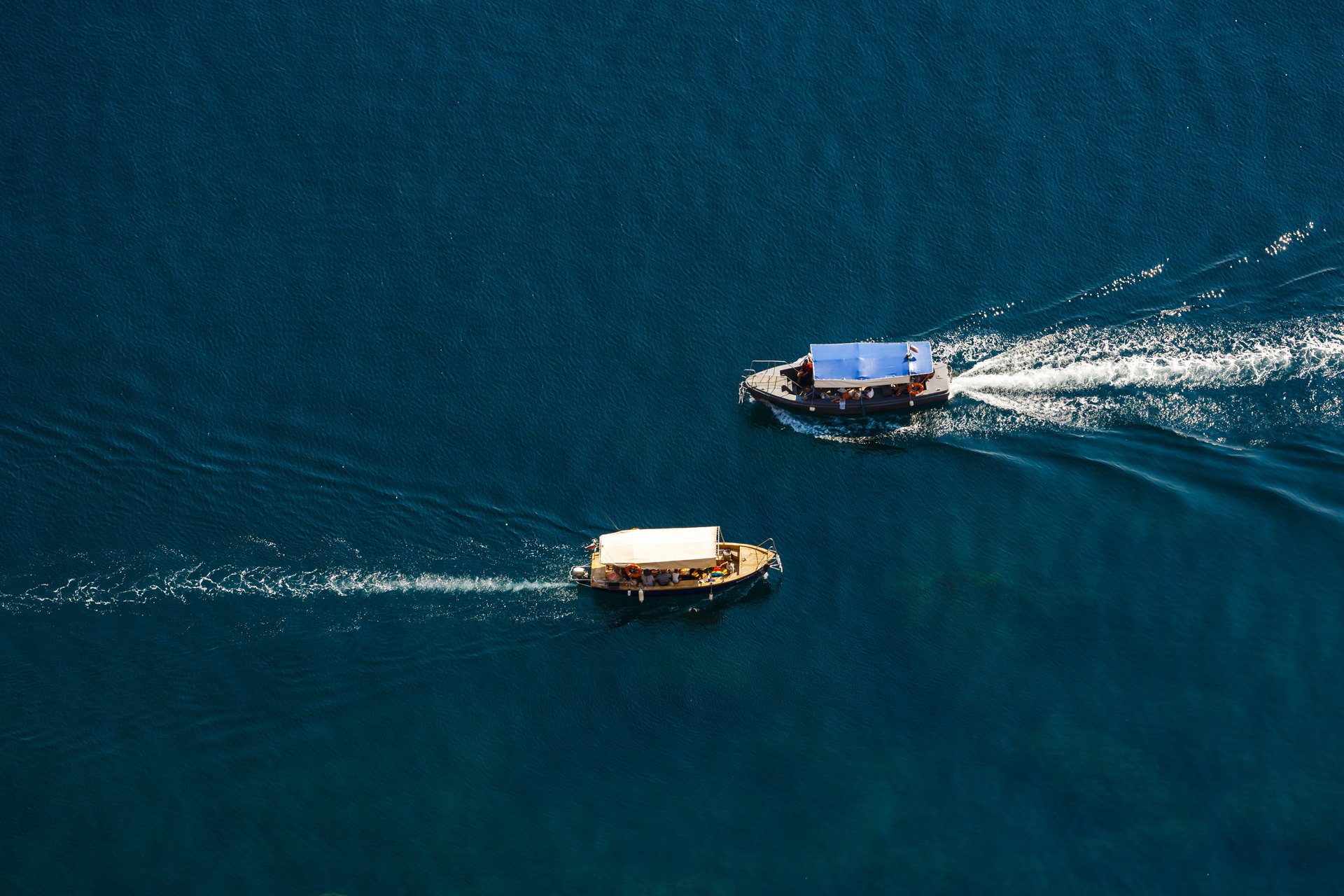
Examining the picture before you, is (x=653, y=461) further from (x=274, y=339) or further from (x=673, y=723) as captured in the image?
(x=274, y=339)

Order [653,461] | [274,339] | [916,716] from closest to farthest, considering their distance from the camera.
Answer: [916,716]
[653,461]
[274,339]

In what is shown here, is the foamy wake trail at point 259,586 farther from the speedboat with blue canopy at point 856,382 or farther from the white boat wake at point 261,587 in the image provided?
the speedboat with blue canopy at point 856,382

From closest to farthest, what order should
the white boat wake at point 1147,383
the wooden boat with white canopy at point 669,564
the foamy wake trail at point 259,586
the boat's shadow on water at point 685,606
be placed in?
the wooden boat with white canopy at point 669,564 → the foamy wake trail at point 259,586 → the boat's shadow on water at point 685,606 → the white boat wake at point 1147,383

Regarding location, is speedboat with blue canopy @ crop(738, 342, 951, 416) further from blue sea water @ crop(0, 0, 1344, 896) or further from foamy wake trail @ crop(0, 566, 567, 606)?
foamy wake trail @ crop(0, 566, 567, 606)

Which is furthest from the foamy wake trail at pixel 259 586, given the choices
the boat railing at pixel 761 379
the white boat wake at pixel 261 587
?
the boat railing at pixel 761 379

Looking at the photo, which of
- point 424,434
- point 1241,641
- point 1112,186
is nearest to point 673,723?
point 424,434

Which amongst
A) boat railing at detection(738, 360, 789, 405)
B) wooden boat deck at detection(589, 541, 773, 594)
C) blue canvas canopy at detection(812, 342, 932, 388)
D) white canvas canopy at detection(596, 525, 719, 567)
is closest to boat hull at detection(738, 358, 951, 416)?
boat railing at detection(738, 360, 789, 405)
